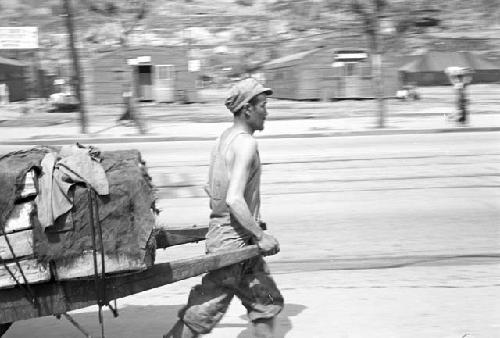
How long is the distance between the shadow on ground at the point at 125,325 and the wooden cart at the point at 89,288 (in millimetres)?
1026

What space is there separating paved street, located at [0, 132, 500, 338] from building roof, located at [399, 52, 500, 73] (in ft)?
123

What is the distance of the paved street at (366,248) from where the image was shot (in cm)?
489

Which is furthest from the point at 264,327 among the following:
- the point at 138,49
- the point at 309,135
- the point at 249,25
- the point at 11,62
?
the point at 249,25

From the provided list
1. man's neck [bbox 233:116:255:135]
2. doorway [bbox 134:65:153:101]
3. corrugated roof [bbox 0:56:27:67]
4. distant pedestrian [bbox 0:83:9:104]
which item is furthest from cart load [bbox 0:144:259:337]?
corrugated roof [bbox 0:56:27:67]

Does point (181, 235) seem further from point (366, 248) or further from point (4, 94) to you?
point (4, 94)

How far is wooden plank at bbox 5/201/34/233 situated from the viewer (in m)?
3.52

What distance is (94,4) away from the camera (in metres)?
70.7

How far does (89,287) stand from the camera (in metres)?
3.66

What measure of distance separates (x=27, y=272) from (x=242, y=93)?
4.57ft

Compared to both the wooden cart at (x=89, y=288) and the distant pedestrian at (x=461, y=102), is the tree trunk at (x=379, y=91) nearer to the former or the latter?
the distant pedestrian at (x=461, y=102)

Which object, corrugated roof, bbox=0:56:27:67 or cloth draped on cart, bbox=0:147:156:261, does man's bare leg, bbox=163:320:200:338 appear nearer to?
cloth draped on cart, bbox=0:147:156:261

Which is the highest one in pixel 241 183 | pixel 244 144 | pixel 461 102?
pixel 244 144

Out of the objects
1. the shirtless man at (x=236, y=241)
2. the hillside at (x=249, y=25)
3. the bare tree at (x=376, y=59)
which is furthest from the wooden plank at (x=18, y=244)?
the hillside at (x=249, y=25)

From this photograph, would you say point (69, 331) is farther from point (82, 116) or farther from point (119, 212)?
point (82, 116)
